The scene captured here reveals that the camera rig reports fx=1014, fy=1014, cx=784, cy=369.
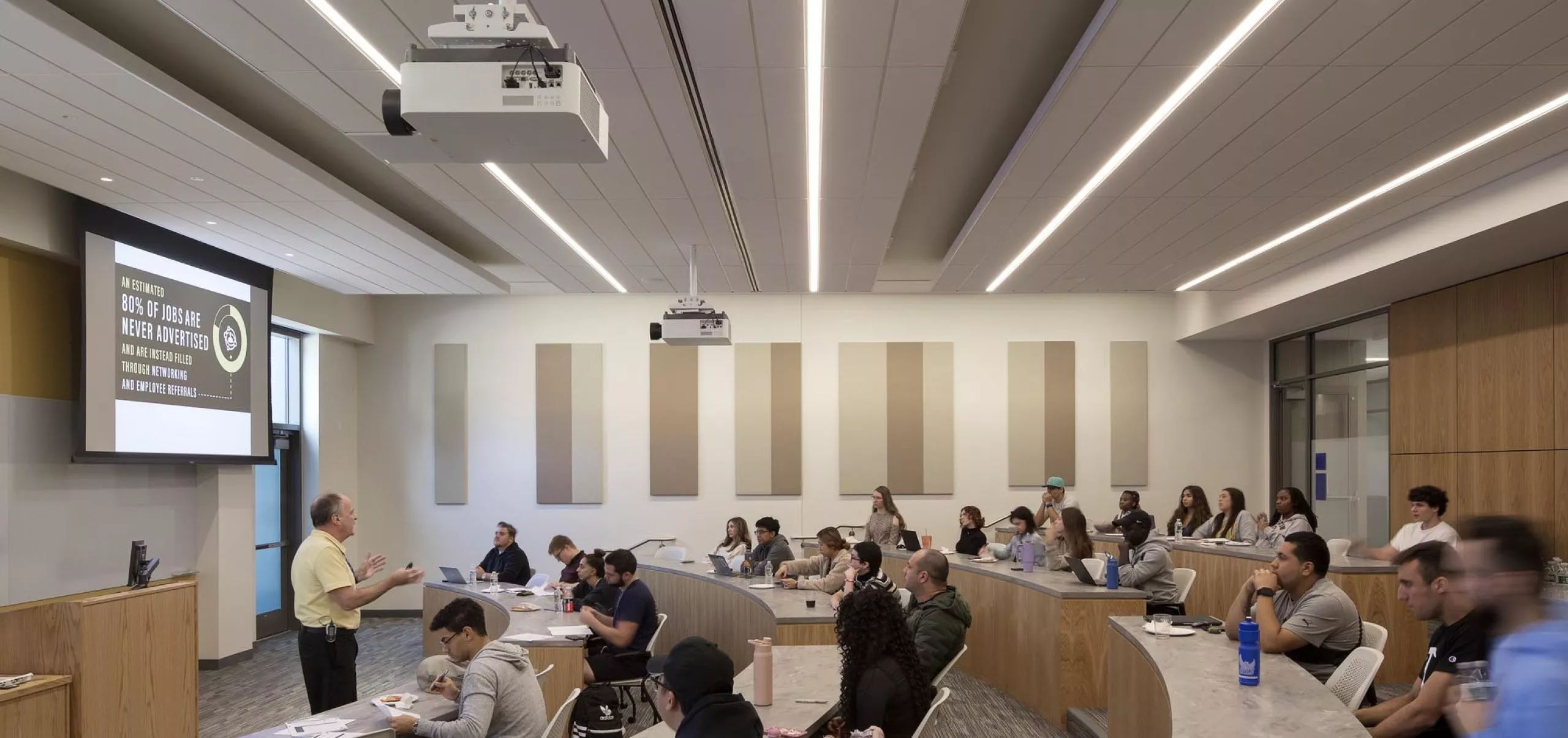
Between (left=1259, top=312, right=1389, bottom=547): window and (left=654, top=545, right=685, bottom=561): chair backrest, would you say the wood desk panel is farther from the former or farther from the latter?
(left=1259, top=312, right=1389, bottom=547): window

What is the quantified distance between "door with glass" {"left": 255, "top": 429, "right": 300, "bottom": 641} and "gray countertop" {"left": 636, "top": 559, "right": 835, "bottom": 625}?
3.99 metres

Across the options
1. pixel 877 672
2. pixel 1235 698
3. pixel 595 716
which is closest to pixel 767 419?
pixel 595 716

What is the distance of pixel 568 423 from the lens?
12477 mm

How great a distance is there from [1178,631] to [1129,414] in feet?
25.5

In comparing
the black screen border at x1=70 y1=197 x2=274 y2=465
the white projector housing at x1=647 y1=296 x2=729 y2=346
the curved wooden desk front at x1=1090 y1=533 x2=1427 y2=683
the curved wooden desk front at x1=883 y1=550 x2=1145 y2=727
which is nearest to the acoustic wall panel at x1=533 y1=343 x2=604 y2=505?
the black screen border at x1=70 y1=197 x2=274 y2=465

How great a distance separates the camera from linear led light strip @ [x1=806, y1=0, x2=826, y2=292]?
164 inches

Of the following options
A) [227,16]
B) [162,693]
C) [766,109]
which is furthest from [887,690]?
[162,693]

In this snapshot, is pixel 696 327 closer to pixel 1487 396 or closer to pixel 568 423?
pixel 568 423

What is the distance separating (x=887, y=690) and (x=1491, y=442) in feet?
22.2

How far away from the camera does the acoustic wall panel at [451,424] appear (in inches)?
488

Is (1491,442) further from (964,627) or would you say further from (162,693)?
(162,693)

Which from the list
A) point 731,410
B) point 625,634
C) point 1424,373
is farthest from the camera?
point 731,410

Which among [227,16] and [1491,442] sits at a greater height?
[227,16]

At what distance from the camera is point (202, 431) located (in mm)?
8297
